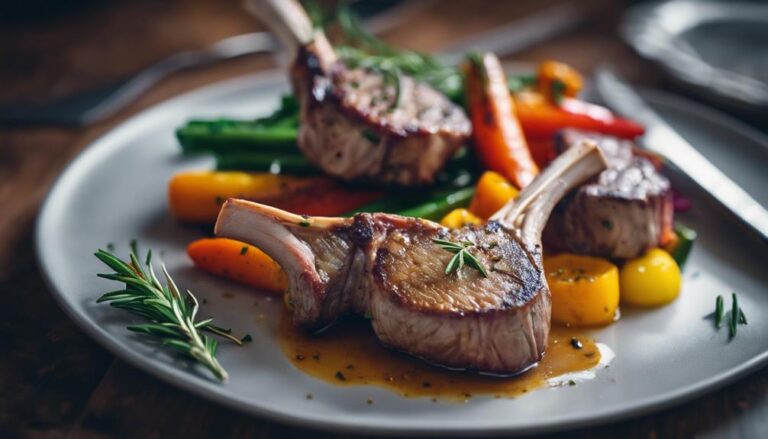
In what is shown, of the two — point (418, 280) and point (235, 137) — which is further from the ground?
point (235, 137)

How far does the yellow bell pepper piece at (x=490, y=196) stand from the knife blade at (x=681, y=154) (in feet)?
2.76

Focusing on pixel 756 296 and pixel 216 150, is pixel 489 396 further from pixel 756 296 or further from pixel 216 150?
pixel 216 150

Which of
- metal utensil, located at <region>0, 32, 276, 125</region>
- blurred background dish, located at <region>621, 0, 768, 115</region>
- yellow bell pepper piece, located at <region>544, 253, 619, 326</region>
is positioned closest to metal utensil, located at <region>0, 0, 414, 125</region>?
metal utensil, located at <region>0, 32, 276, 125</region>

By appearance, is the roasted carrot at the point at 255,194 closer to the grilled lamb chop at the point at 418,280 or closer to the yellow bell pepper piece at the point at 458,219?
the yellow bell pepper piece at the point at 458,219

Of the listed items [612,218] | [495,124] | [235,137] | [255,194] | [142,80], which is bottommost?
[612,218]

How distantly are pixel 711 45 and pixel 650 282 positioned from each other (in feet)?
8.79

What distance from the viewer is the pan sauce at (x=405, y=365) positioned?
7.83 ft

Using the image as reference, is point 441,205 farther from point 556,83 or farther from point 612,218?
point 556,83

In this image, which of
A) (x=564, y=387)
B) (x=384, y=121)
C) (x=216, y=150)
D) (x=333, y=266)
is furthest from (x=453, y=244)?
(x=216, y=150)

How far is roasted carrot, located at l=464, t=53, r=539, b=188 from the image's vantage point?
3441 mm

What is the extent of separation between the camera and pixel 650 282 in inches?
113

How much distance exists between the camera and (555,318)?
9.14ft

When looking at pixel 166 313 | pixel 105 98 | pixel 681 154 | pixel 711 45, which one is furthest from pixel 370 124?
pixel 711 45

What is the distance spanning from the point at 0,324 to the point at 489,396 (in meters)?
1.73
